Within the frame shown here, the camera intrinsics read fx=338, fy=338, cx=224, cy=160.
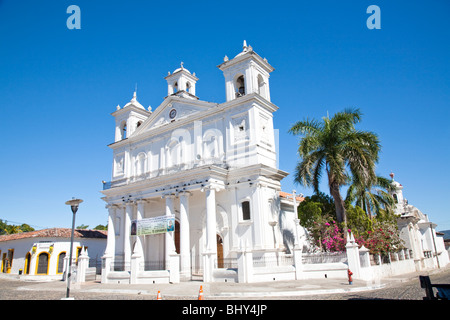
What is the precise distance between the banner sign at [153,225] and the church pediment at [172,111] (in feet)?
28.4

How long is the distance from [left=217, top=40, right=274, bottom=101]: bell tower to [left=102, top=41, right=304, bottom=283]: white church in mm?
77

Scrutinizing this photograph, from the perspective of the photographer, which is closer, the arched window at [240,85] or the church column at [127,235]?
the church column at [127,235]

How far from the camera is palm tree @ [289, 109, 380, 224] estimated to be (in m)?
20.1

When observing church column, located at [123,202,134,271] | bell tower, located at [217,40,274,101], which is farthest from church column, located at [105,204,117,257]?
bell tower, located at [217,40,274,101]

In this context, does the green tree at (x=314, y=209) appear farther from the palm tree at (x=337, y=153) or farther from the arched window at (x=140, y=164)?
the arched window at (x=140, y=164)

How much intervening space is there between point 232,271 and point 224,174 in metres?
7.17

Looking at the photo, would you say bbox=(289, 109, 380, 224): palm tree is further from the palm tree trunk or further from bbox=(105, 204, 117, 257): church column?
bbox=(105, 204, 117, 257): church column

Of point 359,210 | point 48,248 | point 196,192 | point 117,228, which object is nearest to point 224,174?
point 196,192

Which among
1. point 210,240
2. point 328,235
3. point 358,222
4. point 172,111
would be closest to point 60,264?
point 172,111

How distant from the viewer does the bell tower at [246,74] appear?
80.7 ft

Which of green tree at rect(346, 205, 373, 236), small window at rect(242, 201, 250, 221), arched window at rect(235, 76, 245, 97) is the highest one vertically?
arched window at rect(235, 76, 245, 97)

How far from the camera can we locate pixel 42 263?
30531mm

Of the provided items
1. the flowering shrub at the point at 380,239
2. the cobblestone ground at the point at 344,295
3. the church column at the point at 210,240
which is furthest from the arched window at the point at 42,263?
the flowering shrub at the point at 380,239
